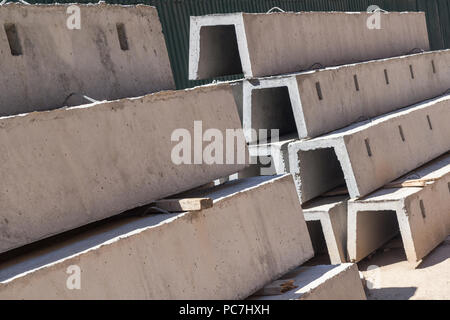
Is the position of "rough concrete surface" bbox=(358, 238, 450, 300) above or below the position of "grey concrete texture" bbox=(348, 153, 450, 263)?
below

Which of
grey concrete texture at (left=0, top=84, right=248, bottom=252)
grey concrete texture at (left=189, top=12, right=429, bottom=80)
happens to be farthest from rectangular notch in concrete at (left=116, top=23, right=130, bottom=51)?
grey concrete texture at (left=189, top=12, right=429, bottom=80)

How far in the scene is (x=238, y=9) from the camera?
506 inches

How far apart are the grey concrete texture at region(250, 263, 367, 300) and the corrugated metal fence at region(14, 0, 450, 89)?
5.79 meters

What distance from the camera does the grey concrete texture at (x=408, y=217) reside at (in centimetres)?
635

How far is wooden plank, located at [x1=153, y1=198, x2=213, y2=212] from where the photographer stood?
13.1 feet

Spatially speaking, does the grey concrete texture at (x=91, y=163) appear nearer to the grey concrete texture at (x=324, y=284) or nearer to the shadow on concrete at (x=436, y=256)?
the grey concrete texture at (x=324, y=284)

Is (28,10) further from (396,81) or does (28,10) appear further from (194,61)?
(396,81)

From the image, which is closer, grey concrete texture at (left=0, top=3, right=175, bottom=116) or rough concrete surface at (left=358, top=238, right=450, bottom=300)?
grey concrete texture at (left=0, top=3, right=175, bottom=116)


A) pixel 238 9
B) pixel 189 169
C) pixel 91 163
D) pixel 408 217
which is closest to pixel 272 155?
pixel 408 217

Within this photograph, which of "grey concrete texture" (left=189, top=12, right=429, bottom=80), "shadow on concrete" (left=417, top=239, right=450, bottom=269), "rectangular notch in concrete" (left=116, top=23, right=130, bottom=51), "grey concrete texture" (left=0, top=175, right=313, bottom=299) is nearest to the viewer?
"grey concrete texture" (left=0, top=175, right=313, bottom=299)

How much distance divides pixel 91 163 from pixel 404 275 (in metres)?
3.25

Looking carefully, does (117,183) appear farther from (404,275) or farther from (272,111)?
(272,111)

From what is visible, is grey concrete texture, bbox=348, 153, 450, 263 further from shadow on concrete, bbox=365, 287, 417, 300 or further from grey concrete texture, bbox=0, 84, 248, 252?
grey concrete texture, bbox=0, 84, 248, 252
